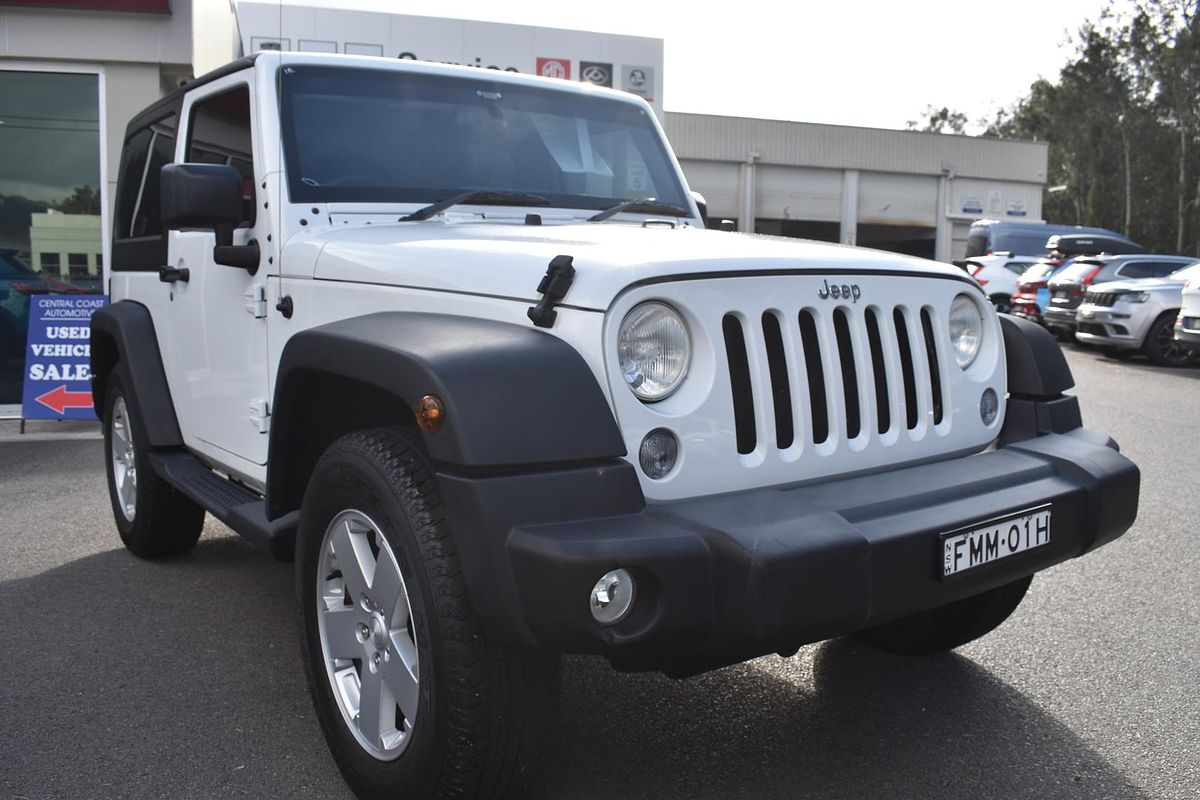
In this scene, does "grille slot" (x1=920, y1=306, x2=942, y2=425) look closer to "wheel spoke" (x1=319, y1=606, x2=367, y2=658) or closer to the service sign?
"wheel spoke" (x1=319, y1=606, x2=367, y2=658)

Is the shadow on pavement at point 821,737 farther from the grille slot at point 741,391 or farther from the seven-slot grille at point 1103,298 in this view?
the seven-slot grille at point 1103,298

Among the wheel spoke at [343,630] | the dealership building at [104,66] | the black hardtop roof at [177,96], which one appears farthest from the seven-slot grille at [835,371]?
the dealership building at [104,66]

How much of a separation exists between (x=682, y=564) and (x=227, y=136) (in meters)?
2.71

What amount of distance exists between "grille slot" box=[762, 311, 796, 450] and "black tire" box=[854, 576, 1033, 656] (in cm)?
104

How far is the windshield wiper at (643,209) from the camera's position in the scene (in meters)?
3.86

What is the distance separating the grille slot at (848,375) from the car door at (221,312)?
6.14 ft

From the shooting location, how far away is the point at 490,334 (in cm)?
241

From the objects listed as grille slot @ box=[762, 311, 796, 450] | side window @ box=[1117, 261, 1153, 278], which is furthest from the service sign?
side window @ box=[1117, 261, 1153, 278]

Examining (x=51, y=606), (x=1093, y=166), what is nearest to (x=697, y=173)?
(x=1093, y=166)

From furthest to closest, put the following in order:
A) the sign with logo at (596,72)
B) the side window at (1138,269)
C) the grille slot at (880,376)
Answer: the side window at (1138,269) → the sign with logo at (596,72) → the grille slot at (880,376)

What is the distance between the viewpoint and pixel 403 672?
8.28ft

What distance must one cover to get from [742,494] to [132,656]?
8.12 feet

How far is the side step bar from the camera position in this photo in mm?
3170

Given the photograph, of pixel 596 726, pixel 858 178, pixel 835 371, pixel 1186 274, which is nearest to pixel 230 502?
pixel 596 726
